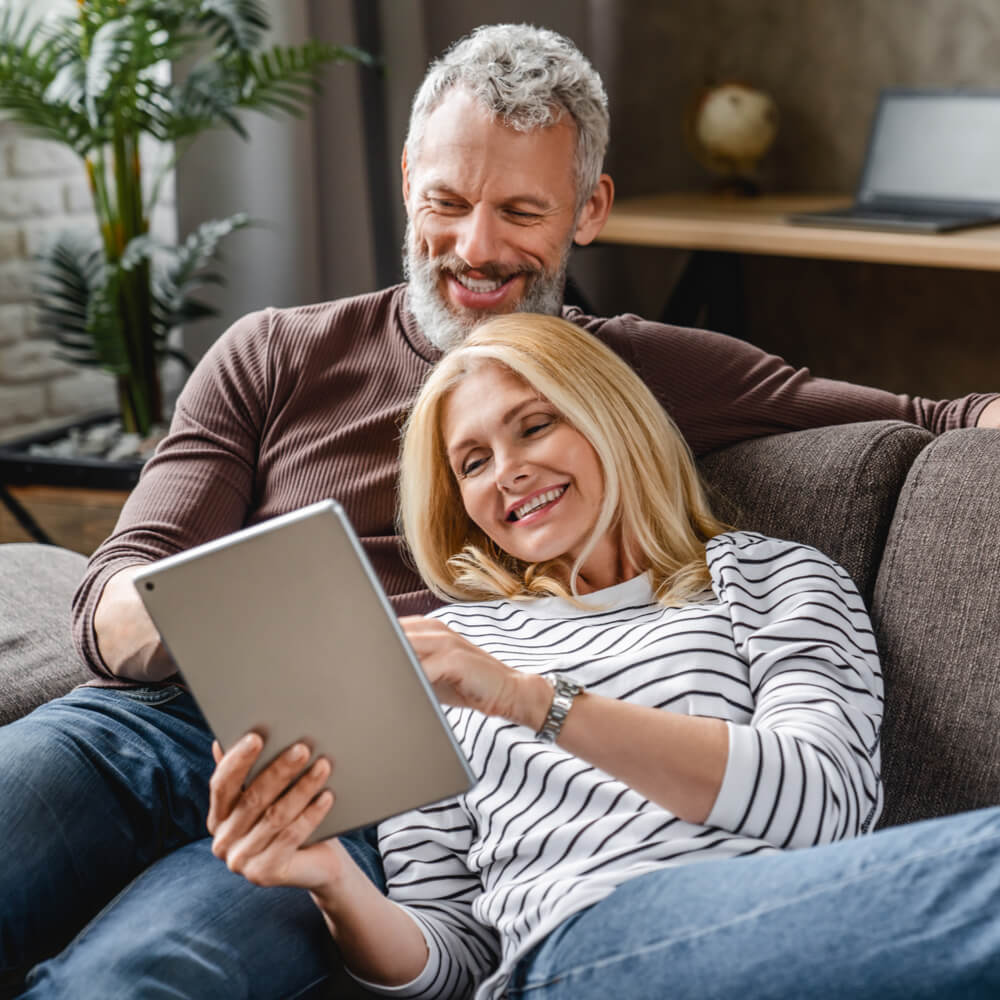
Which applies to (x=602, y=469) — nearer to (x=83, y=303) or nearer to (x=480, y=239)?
(x=480, y=239)

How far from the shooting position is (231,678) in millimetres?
909

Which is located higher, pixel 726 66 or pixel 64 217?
pixel 726 66

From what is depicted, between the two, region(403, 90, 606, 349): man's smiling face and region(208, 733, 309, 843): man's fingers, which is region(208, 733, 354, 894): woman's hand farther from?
region(403, 90, 606, 349): man's smiling face

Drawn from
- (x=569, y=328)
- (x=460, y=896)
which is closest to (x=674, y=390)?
(x=569, y=328)

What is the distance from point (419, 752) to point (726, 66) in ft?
8.48

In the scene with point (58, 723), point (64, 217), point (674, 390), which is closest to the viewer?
point (58, 723)

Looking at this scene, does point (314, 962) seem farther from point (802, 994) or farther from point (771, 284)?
point (771, 284)

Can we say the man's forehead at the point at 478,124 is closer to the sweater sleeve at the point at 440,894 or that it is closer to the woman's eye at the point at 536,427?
the woman's eye at the point at 536,427

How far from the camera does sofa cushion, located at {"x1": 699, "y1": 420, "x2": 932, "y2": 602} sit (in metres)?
1.31

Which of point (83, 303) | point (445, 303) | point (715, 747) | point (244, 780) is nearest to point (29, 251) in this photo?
point (83, 303)

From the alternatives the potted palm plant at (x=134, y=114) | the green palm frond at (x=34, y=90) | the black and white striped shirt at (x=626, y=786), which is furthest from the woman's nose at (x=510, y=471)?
the green palm frond at (x=34, y=90)

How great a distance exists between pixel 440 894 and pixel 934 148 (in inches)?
81.2

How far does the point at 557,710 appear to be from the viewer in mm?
992

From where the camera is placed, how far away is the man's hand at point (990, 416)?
1414 millimetres
